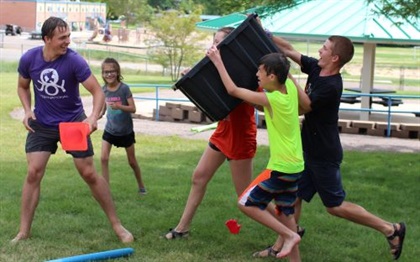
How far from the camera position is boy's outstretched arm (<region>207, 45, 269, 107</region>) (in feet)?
17.4

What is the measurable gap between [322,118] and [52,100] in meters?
2.15

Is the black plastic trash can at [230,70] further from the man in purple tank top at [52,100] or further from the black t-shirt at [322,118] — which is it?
the man in purple tank top at [52,100]

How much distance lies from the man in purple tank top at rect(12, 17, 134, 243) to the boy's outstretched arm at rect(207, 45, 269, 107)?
3.70ft

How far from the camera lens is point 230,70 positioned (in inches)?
224

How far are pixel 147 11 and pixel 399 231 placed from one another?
79293 mm

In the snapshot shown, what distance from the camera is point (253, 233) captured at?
6.84 meters

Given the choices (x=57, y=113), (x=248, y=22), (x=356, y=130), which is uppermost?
(x=248, y=22)

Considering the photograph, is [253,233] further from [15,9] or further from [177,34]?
[15,9]

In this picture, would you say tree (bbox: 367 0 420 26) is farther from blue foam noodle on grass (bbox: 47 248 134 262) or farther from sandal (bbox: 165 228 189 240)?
blue foam noodle on grass (bbox: 47 248 134 262)

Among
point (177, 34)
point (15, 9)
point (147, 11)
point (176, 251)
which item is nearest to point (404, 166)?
point (176, 251)

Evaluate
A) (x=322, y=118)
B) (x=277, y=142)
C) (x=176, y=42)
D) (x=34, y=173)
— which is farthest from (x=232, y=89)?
(x=176, y=42)

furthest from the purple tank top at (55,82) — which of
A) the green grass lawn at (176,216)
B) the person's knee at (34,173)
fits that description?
the green grass lawn at (176,216)

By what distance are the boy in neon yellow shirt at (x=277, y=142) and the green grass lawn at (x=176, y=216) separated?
75 centimetres

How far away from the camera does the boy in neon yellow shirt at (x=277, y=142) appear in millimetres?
5270
